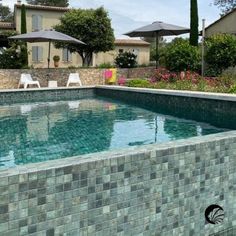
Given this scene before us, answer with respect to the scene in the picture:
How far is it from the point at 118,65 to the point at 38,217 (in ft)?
70.5

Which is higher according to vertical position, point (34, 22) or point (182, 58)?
point (34, 22)

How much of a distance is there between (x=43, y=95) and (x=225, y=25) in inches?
550

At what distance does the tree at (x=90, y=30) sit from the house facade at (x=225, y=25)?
803cm

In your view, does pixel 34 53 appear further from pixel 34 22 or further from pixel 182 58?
pixel 182 58

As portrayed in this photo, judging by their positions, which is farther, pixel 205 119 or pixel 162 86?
pixel 162 86

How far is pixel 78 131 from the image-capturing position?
26.0 feet

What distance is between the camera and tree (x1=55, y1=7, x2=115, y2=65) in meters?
28.7

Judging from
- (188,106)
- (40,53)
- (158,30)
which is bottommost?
(188,106)

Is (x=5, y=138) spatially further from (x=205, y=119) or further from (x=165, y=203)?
(x=205, y=119)

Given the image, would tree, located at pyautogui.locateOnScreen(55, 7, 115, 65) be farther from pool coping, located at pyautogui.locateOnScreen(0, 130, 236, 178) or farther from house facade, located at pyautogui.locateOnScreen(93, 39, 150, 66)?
pool coping, located at pyautogui.locateOnScreen(0, 130, 236, 178)

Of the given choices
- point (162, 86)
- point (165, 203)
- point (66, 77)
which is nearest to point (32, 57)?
point (66, 77)

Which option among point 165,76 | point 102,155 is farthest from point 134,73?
point 102,155

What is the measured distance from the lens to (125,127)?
8.42 metres

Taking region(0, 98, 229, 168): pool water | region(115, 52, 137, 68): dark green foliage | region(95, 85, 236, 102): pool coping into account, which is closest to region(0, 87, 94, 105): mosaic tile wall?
region(95, 85, 236, 102): pool coping
